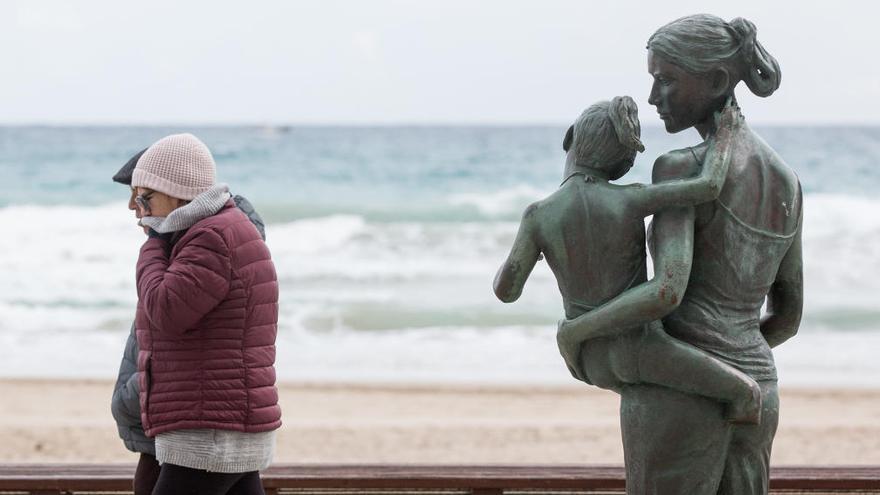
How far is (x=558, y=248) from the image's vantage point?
3.00 metres

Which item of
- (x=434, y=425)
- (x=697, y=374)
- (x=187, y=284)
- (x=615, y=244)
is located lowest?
(x=434, y=425)

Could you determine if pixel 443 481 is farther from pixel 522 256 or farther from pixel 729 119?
pixel 729 119

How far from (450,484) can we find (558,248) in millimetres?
2125

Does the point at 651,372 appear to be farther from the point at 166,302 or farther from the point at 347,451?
the point at 347,451

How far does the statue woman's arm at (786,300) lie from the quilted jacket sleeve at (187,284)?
1.49 metres

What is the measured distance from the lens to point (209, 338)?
3.41 metres

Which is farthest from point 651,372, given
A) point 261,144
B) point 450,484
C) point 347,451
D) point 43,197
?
point 261,144

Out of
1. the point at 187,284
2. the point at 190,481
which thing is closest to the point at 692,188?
the point at 187,284

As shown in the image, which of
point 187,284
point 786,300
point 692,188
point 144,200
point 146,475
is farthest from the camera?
point 146,475

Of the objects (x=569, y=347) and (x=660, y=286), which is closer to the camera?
(x=660, y=286)

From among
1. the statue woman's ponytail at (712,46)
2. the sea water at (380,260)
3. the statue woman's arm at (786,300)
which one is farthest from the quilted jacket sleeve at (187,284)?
the sea water at (380,260)

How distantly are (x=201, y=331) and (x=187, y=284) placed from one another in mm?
164

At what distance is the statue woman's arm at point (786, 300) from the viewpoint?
3.15 metres

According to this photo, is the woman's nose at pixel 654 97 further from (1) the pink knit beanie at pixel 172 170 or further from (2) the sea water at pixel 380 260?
(2) the sea water at pixel 380 260
